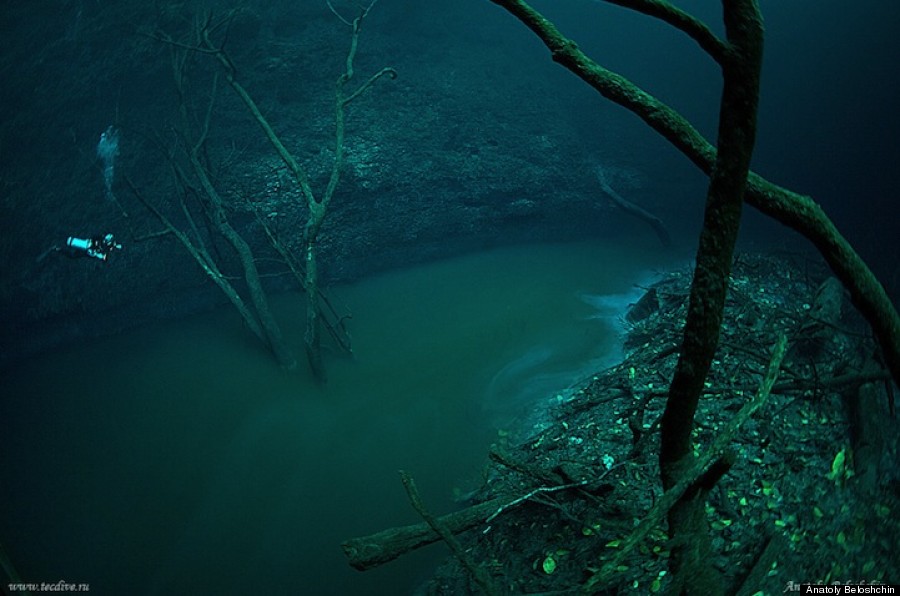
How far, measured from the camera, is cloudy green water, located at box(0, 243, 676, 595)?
5.85 metres

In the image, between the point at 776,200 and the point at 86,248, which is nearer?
the point at 776,200

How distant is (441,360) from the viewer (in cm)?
926

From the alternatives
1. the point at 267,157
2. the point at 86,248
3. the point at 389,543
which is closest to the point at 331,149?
the point at 267,157

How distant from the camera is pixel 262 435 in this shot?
748 cm

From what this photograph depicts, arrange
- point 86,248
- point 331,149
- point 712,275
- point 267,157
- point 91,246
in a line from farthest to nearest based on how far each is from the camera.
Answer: point 331,149 → point 267,157 → point 91,246 → point 86,248 → point 712,275

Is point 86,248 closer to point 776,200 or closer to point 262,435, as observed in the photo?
point 262,435

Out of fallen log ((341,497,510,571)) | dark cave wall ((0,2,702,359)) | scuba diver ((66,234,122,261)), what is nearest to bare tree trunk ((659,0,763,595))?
fallen log ((341,497,510,571))

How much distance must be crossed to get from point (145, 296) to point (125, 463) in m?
4.81

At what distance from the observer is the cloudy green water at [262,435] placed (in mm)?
5852

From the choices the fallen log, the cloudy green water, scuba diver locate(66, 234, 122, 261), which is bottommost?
the cloudy green water

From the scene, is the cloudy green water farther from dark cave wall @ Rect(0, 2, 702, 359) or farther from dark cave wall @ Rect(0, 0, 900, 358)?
dark cave wall @ Rect(0, 0, 900, 358)

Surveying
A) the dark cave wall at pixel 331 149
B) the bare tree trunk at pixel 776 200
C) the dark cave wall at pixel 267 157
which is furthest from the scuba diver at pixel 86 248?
the bare tree trunk at pixel 776 200

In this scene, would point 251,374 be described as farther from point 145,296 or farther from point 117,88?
point 117,88

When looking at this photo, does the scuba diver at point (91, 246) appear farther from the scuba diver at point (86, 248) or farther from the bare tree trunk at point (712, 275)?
the bare tree trunk at point (712, 275)
